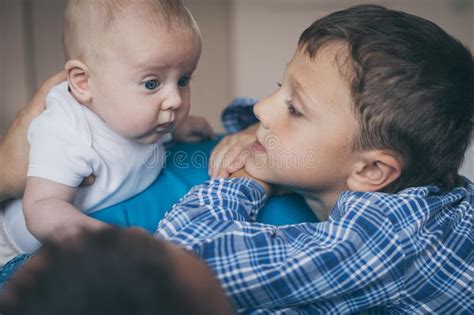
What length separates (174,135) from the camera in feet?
5.15

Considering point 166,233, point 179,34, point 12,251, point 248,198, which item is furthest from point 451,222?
point 12,251

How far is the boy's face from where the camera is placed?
3.76ft

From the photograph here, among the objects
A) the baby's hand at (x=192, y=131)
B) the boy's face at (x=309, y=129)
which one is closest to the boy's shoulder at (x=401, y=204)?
the boy's face at (x=309, y=129)

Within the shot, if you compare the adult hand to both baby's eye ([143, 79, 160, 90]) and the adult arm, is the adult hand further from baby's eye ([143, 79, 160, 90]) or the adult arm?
baby's eye ([143, 79, 160, 90])

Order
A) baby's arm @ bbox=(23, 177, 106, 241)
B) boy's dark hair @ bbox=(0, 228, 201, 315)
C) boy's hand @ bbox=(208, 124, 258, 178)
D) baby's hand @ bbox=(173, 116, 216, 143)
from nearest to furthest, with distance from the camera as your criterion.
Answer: boy's dark hair @ bbox=(0, 228, 201, 315), baby's arm @ bbox=(23, 177, 106, 241), boy's hand @ bbox=(208, 124, 258, 178), baby's hand @ bbox=(173, 116, 216, 143)

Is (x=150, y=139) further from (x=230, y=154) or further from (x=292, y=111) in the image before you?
(x=292, y=111)

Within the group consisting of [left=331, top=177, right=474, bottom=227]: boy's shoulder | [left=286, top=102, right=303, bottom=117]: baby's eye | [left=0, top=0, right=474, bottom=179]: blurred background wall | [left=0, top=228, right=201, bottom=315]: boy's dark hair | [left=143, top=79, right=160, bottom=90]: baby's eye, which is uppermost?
[left=0, top=228, right=201, bottom=315]: boy's dark hair

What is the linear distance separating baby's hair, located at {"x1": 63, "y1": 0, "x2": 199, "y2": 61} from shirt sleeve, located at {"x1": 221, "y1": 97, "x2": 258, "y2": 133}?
40cm

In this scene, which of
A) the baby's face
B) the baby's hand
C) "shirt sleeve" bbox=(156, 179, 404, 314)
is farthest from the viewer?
the baby's hand

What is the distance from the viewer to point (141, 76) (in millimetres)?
1212

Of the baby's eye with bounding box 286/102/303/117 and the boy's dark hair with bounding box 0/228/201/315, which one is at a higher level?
the boy's dark hair with bounding box 0/228/201/315

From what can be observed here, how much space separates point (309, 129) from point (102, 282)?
708mm

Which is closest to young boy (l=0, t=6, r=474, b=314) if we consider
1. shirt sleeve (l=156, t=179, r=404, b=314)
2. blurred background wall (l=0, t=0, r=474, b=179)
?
shirt sleeve (l=156, t=179, r=404, b=314)

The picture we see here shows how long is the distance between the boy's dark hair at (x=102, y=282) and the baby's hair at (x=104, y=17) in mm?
702
